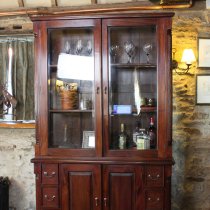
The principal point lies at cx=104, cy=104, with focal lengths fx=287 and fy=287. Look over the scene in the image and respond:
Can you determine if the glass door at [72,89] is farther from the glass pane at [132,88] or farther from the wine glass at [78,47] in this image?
the glass pane at [132,88]

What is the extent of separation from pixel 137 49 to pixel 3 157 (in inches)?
78.1

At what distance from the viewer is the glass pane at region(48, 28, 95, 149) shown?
8.52ft

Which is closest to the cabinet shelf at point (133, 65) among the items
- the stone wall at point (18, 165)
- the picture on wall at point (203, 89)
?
the picture on wall at point (203, 89)

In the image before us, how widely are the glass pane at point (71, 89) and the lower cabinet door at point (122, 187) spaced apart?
31cm

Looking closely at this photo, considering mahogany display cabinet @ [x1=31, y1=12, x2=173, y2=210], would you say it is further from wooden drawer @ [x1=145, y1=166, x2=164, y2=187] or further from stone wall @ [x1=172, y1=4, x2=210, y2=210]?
stone wall @ [x1=172, y1=4, x2=210, y2=210]

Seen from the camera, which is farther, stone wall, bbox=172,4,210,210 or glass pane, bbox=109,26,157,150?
stone wall, bbox=172,4,210,210

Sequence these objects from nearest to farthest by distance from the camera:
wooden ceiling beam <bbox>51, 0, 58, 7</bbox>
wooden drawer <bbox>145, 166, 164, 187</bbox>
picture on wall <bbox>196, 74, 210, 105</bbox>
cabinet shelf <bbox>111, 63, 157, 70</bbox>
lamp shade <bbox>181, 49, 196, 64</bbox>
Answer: wooden drawer <bbox>145, 166, 164, 187</bbox>, cabinet shelf <bbox>111, 63, 157, 70</bbox>, lamp shade <bbox>181, 49, 196, 64</bbox>, picture on wall <bbox>196, 74, 210, 105</bbox>, wooden ceiling beam <bbox>51, 0, 58, 7</bbox>

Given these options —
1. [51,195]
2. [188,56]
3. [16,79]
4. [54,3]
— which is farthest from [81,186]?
[54,3]

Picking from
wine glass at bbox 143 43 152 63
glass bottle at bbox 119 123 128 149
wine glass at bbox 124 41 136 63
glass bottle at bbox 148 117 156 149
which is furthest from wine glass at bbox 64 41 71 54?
glass bottle at bbox 148 117 156 149

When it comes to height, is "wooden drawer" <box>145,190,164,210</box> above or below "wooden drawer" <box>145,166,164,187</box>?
below

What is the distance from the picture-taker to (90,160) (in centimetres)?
251

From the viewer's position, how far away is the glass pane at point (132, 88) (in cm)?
256

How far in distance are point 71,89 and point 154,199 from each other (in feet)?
4.06

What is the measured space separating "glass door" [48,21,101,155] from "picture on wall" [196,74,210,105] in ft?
3.88
